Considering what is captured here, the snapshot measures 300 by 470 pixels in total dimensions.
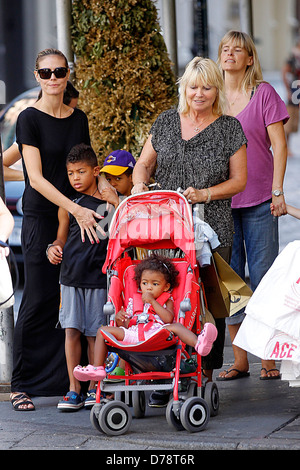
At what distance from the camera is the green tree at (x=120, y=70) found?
22.3 ft

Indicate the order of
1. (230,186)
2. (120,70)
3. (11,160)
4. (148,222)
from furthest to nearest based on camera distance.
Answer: (120,70) → (11,160) → (230,186) → (148,222)

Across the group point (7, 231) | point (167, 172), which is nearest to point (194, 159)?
point (167, 172)

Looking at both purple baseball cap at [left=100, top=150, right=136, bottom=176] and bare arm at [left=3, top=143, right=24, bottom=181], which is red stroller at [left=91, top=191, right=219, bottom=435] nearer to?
purple baseball cap at [left=100, top=150, right=136, bottom=176]

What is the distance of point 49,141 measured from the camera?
5520 millimetres

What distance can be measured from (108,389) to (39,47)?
16765 mm

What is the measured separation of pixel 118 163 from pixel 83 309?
1.00 m

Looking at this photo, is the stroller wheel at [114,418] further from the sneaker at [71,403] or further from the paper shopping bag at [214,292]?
the paper shopping bag at [214,292]

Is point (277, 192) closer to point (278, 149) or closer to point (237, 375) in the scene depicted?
point (278, 149)

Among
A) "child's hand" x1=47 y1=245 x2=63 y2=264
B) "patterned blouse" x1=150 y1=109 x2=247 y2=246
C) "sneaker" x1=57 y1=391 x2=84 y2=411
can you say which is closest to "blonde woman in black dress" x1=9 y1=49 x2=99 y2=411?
"child's hand" x1=47 y1=245 x2=63 y2=264

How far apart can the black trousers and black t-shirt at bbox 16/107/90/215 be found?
100mm

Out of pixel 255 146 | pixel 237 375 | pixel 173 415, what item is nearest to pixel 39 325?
pixel 173 415

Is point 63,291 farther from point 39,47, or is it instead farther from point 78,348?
point 39,47

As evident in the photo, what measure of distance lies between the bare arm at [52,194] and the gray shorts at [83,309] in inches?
13.1

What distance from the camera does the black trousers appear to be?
5.65 metres
